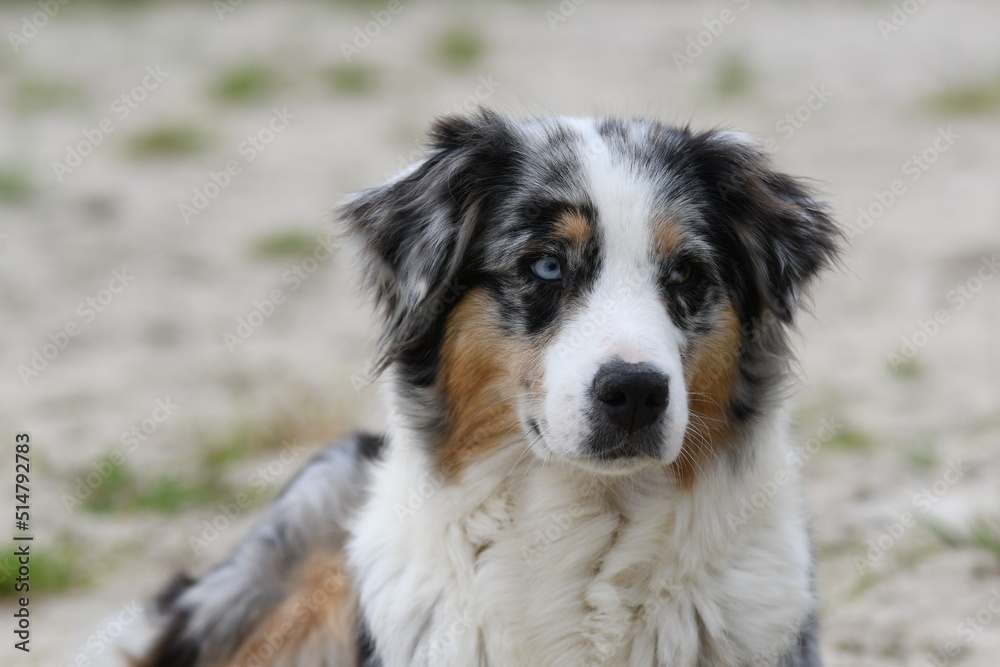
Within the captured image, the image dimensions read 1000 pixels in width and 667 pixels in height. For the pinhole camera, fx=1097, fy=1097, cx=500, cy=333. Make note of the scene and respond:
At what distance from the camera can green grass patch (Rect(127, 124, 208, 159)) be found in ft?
36.8

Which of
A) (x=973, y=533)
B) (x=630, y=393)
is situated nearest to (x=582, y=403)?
(x=630, y=393)

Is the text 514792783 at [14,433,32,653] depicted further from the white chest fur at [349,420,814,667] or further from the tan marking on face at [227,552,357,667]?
the white chest fur at [349,420,814,667]

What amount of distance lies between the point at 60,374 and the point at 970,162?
853cm

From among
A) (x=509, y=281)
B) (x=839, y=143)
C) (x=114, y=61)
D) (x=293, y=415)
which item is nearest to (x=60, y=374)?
(x=293, y=415)

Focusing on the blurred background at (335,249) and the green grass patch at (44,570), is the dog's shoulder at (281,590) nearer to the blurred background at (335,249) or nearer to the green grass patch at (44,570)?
the blurred background at (335,249)

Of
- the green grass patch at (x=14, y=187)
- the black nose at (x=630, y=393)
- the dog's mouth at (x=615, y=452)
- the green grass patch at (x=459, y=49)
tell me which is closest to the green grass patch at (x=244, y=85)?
the green grass patch at (x=459, y=49)

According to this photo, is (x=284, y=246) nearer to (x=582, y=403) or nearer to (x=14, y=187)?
(x=14, y=187)

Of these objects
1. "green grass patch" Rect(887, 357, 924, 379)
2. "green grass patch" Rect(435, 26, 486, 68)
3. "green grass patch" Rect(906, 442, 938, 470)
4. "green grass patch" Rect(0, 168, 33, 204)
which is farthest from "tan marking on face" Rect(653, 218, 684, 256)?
"green grass patch" Rect(435, 26, 486, 68)

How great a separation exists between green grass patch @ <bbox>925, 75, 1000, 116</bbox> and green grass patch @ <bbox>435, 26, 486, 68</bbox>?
5.37 metres

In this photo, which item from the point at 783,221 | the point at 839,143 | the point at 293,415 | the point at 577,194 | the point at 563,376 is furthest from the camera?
the point at 839,143

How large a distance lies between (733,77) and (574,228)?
9920mm

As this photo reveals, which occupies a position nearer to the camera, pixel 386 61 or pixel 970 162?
pixel 970 162

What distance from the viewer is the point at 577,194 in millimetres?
3773

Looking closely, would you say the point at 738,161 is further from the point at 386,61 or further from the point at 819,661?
the point at 386,61
